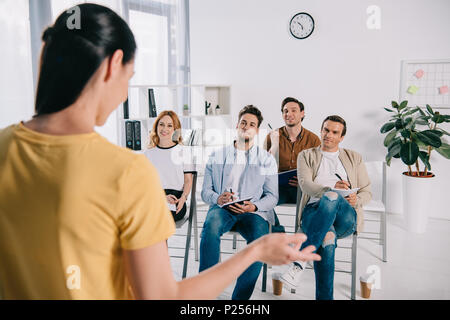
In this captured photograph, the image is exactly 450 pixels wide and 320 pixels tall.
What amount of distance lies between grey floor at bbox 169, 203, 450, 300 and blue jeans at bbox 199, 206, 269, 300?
0.22m

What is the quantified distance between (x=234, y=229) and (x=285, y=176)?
942mm

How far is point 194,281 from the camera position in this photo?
0.68 m

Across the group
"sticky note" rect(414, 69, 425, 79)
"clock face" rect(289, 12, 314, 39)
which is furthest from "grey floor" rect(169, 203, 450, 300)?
"clock face" rect(289, 12, 314, 39)

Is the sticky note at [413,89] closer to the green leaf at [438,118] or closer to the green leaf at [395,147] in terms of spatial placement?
the green leaf at [438,118]

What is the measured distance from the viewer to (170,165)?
9.60 ft

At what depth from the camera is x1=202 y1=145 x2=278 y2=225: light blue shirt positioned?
2672 mm

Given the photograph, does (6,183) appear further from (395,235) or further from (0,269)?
(395,235)

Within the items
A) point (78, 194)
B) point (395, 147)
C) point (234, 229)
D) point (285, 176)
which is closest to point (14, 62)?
point (234, 229)

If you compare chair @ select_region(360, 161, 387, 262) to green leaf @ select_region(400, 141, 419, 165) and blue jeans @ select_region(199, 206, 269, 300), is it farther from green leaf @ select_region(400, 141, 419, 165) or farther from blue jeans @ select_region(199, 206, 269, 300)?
blue jeans @ select_region(199, 206, 269, 300)

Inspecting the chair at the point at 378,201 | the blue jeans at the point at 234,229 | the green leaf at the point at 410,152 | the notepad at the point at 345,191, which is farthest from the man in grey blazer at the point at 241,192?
the green leaf at the point at 410,152

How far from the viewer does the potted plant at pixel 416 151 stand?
3441 mm

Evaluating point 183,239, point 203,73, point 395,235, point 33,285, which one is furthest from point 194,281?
point 203,73

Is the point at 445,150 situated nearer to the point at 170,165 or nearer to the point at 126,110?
the point at 170,165
